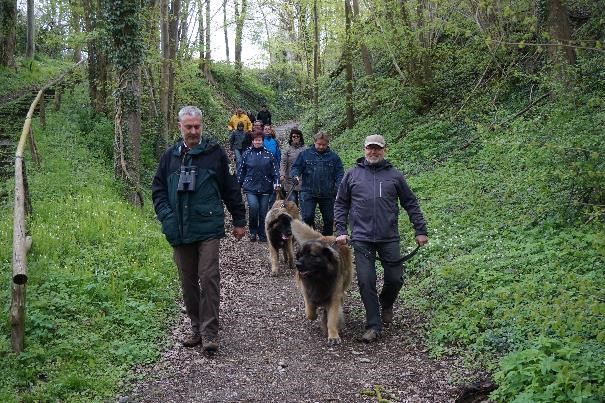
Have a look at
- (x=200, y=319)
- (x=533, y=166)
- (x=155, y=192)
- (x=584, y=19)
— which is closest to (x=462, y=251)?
(x=533, y=166)

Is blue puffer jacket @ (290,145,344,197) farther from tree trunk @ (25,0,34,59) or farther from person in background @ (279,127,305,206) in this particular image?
tree trunk @ (25,0,34,59)

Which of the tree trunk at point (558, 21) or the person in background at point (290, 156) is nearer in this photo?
the tree trunk at point (558, 21)

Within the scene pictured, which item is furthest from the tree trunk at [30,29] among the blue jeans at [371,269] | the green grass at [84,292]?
the blue jeans at [371,269]

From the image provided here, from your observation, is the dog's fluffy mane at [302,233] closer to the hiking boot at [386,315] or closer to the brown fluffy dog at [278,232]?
the hiking boot at [386,315]

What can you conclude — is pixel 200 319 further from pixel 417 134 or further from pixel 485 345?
pixel 417 134

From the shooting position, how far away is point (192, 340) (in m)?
6.15

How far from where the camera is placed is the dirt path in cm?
500

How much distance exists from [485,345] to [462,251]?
2.77m

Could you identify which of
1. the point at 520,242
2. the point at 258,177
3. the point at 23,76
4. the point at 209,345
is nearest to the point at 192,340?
the point at 209,345

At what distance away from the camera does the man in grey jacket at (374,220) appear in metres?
6.30

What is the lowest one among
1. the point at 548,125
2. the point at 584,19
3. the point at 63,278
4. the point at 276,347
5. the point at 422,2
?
the point at 276,347

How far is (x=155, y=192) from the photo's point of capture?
19.7ft

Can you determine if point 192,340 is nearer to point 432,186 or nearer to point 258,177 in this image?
point 258,177

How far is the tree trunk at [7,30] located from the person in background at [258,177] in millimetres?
19985
